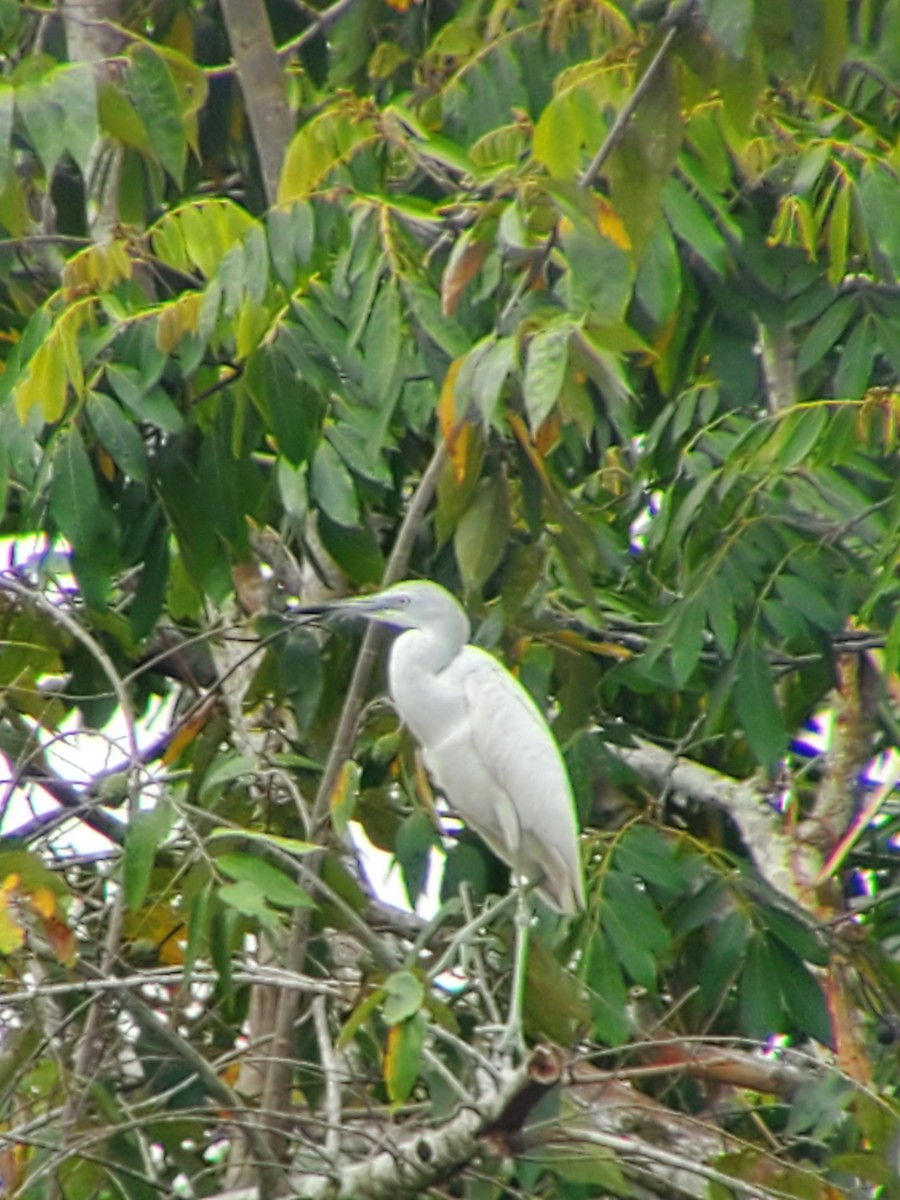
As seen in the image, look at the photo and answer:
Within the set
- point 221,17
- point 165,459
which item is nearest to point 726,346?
point 165,459

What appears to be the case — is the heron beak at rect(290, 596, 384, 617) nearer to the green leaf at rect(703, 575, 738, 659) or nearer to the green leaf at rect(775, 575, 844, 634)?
the green leaf at rect(703, 575, 738, 659)

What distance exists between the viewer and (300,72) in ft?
14.6

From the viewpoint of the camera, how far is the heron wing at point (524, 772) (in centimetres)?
367

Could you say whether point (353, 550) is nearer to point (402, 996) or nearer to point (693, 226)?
point (693, 226)

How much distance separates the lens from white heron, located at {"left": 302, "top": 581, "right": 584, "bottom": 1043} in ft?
12.0

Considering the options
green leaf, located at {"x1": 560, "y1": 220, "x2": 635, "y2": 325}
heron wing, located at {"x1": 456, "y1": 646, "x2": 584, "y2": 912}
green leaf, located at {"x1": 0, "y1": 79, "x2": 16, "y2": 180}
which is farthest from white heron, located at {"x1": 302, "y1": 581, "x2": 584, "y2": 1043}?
green leaf, located at {"x1": 560, "y1": 220, "x2": 635, "y2": 325}

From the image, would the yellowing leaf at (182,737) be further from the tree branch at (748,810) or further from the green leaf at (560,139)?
the green leaf at (560,139)

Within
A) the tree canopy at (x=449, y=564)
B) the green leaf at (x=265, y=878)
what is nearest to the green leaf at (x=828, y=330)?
the tree canopy at (x=449, y=564)

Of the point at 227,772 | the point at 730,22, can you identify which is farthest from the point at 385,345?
the point at 730,22

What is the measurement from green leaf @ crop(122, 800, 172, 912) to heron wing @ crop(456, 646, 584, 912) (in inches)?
42.8

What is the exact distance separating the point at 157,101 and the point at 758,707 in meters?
1.51

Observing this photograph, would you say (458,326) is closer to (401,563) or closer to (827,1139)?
(401,563)

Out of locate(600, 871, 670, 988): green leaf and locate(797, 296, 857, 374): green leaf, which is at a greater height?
locate(797, 296, 857, 374): green leaf

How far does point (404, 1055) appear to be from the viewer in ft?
7.84
